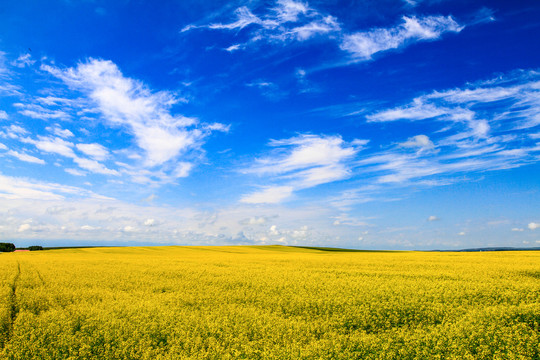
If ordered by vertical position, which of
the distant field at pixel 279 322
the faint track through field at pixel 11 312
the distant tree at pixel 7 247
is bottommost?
the distant tree at pixel 7 247

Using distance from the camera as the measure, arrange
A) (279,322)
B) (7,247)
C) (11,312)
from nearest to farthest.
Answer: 1. (279,322)
2. (11,312)
3. (7,247)

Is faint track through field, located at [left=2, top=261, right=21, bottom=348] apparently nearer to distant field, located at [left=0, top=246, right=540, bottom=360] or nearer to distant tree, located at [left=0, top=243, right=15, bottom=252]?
distant field, located at [left=0, top=246, right=540, bottom=360]

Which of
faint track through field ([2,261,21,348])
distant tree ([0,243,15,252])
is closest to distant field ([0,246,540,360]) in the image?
faint track through field ([2,261,21,348])

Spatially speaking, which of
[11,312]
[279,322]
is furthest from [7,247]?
[279,322]

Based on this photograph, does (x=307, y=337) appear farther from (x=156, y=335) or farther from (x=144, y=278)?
(x=144, y=278)

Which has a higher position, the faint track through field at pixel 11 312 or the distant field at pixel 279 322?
the distant field at pixel 279 322

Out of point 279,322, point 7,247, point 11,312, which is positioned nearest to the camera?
point 279,322

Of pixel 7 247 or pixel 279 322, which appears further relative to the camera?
pixel 7 247

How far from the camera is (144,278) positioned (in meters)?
13.4

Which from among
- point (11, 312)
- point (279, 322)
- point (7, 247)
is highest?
point (279, 322)

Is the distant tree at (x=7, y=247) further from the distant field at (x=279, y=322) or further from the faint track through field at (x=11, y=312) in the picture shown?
the distant field at (x=279, y=322)

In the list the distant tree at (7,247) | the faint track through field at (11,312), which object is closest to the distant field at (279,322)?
the faint track through field at (11,312)

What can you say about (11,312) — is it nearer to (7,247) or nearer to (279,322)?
(279,322)

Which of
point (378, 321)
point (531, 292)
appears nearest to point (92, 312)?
point (378, 321)
